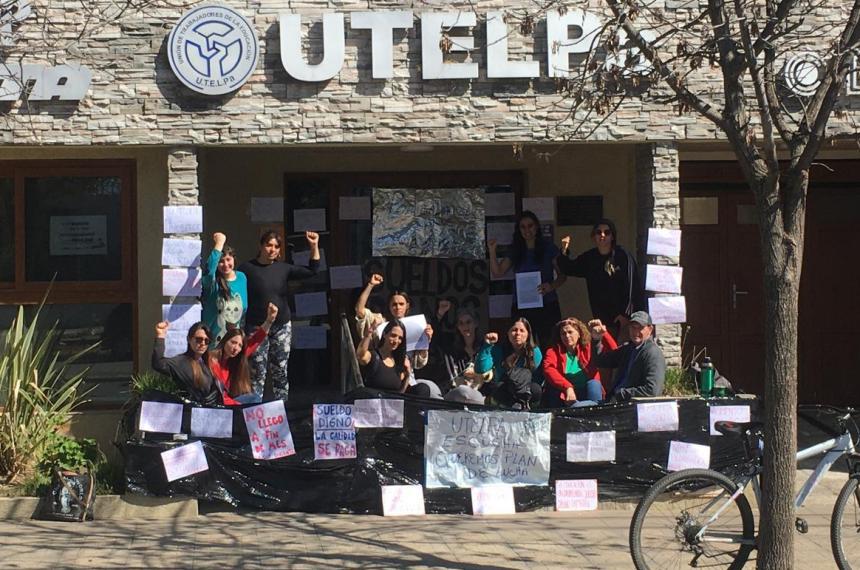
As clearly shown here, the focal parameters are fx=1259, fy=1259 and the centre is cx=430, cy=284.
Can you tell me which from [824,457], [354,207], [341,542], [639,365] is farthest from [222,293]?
[824,457]

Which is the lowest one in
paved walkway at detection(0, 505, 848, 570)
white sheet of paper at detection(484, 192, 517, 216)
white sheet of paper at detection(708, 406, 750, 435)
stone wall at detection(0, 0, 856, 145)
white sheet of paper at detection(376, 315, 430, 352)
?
paved walkway at detection(0, 505, 848, 570)

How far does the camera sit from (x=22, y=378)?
9.62m

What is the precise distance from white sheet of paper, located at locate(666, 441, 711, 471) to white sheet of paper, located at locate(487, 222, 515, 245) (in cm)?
377

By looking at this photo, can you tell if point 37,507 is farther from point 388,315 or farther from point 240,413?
point 388,315

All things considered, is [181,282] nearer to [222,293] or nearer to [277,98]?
[222,293]

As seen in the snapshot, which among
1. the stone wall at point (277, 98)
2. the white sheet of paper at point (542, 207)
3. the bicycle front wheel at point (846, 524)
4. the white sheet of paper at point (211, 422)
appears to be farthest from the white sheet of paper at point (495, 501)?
the white sheet of paper at point (542, 207)

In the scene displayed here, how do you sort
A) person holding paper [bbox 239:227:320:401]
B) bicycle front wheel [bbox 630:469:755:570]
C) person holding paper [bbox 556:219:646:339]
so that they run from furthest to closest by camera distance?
person holding paper [bbox 556:219:646:339] → person holding paper [bbox 239:227:320:401] → bicycle front wheel [bbox 630:469:755:570]

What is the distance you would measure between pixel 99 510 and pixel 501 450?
116 inches

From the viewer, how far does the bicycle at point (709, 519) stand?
6918 mm

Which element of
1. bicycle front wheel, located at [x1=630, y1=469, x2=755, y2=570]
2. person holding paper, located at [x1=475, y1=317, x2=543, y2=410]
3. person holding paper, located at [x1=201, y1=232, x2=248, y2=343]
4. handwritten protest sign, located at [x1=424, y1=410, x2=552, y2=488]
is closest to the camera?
bicycle front wheel, located at [x1=630, y1=469, x2=755, y2=570]

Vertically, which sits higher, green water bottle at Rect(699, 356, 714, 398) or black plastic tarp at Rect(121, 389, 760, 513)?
green water bottle at Rect(699, 356, 714, 398)

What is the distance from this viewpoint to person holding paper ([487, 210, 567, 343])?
11141 mm

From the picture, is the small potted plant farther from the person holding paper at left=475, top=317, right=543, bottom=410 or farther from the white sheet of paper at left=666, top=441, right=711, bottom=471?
the white sheet of paper at left=666, top=441, right=711, bottom=471

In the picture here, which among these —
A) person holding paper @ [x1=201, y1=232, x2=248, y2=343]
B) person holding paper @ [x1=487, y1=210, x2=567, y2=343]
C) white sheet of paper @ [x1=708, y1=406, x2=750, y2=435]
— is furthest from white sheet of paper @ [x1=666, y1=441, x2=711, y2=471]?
person holding paper @ [x1=201, y1=232, x2=248, y2=343]
